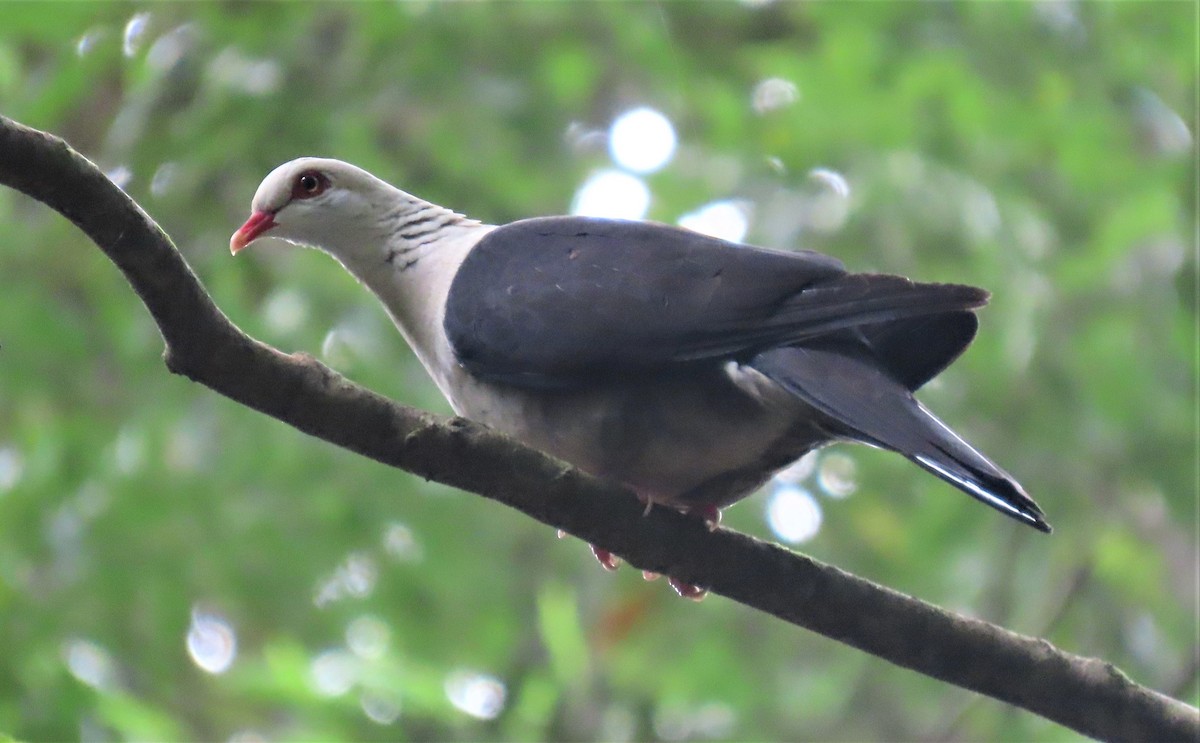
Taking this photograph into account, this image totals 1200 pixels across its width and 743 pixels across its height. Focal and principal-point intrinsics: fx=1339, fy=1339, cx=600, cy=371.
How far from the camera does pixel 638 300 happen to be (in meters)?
3.27

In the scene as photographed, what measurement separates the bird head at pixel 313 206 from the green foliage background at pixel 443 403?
886mm

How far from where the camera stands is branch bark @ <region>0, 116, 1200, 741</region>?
7.28ft

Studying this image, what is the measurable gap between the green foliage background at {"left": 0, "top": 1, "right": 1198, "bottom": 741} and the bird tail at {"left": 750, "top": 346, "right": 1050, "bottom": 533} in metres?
2.16

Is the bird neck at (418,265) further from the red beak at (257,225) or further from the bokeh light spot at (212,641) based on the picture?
the bokeh light spot at (212,641)

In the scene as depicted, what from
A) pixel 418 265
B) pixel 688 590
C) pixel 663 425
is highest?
pixel 418 265

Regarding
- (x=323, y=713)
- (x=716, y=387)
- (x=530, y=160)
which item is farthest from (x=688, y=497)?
(x=530, y=160)

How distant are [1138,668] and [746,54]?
11.0ft

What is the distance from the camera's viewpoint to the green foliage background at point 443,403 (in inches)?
194

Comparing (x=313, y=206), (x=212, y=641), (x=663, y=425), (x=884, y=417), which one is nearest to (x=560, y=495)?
(x=663, y=425)

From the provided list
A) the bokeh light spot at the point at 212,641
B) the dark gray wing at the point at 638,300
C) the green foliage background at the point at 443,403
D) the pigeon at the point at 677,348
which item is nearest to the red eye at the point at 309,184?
the pigeon at the point at 677,348

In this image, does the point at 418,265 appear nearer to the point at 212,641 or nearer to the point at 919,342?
the point at 919,342

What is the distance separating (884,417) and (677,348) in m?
0.53

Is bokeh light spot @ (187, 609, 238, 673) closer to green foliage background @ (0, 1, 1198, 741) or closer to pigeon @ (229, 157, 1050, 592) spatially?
green foliage background @ (0, 1, 1198, 741)

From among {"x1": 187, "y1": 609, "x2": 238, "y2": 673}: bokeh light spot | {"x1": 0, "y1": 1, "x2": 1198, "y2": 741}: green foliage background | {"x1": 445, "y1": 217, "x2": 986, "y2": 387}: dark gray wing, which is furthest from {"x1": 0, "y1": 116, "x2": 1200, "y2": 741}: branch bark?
{"x1": 187, "y1": 609, "x2": 238, "y2": 673}: bokeh light spot
